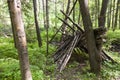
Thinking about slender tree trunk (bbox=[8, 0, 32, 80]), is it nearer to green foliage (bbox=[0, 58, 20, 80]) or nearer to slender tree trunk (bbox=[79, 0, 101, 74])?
green foliage (bbox=[0, 58, 20, 80])

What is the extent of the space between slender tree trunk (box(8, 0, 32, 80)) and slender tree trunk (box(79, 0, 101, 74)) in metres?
2.93

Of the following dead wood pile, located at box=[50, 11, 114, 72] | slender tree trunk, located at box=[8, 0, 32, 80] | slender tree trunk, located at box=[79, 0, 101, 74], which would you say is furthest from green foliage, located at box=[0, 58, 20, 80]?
slender tree trunk, located at box=[79, 0, 101, 74]

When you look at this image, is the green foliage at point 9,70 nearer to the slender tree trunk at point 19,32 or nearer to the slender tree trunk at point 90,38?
the slender tree trunk at point 19,32

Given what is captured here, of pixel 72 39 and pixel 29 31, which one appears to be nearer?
pixel 72 39

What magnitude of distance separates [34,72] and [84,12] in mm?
2348

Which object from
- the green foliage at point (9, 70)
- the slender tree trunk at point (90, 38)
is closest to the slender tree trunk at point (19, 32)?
the green foliage at point (9, 70)

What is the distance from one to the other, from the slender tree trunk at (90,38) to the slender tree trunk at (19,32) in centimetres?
293

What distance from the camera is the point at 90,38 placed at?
601cm

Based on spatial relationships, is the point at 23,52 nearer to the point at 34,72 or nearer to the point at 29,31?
the point at 34,72

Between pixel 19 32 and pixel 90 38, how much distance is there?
3.16 metres

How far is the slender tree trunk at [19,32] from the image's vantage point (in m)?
3.21

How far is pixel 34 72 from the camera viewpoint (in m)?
5.63


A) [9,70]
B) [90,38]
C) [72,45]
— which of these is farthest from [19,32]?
[72,45]

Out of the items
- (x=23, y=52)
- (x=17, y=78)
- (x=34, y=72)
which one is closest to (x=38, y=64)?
(x=34, y=72)
